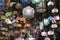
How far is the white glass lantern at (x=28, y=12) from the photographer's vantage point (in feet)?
6.95

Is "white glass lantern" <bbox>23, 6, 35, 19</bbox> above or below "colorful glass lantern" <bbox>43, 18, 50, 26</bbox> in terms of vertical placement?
above

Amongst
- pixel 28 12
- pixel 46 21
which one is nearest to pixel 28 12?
pixel 28 12

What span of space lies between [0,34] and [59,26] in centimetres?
51

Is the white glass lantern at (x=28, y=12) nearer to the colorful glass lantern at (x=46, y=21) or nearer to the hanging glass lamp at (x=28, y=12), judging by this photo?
the hanging glass lamp at (x=28, y=12)

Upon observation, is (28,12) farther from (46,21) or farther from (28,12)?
(46,21)

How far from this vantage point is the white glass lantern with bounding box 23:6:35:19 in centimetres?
212

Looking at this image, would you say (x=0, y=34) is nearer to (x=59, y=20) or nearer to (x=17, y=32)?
(x=17, y=32)

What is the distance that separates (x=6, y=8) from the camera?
86.0 inches

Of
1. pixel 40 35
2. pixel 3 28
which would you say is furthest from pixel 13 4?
pixel 40 35

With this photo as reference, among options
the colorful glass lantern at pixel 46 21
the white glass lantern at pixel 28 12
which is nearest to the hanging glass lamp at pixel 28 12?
the white glass lantern at pixel 28 12

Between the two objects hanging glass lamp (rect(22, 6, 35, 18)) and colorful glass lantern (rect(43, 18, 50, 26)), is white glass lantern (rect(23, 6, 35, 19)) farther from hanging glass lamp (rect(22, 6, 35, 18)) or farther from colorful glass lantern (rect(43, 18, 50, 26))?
colorful glass lantern (rect(43, 18, 50, 26))

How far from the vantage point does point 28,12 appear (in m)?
2.12

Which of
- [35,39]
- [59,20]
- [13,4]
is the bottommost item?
[35,39]

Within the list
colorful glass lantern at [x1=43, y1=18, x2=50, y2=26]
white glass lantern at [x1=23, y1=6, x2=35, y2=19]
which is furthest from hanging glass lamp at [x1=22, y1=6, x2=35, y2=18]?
colorful glass lantern at [x1=43, y1=18, x2=50, y2=26]
